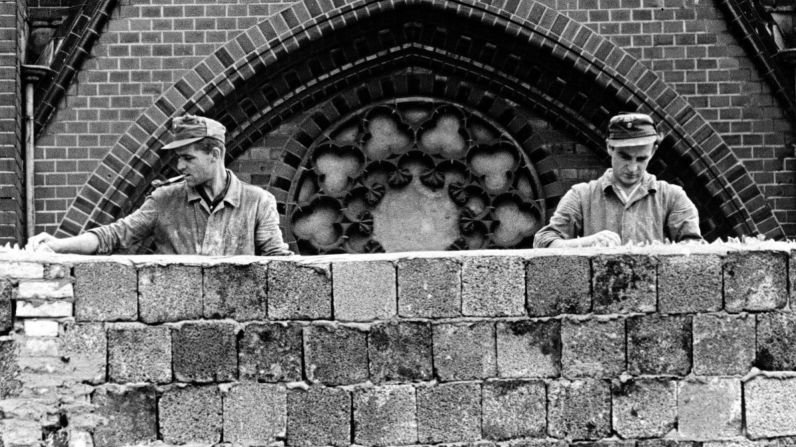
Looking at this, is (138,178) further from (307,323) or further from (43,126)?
(307,323)

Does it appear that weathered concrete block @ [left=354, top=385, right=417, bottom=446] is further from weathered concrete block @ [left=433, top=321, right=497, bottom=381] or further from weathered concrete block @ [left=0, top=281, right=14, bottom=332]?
weathered concrete block @ [left=0, top=281, right=14, bottom=332]

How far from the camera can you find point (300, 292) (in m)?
11.9

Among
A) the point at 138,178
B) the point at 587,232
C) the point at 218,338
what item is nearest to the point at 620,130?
the point at 587,232

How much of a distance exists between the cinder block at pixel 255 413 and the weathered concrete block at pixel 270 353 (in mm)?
67

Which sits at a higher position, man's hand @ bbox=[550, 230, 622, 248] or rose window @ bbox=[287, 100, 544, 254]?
rose window @ bbox=[287, 100, 544, 254]

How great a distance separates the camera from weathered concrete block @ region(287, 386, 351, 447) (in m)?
11.9

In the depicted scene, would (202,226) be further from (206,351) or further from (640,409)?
(640,409)

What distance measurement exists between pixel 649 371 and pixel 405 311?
55.8 inches

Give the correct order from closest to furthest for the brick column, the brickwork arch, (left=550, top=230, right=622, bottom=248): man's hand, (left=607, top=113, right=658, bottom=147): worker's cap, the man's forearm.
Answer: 1. (left=550, top=230, right=622, bottom=248): man's hand
2. the man's forearm
3. (left=607, top=113, right=658, bottom=147): worker's cap
4. the brick column
5. the brickwork arch

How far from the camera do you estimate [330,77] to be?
19562mm

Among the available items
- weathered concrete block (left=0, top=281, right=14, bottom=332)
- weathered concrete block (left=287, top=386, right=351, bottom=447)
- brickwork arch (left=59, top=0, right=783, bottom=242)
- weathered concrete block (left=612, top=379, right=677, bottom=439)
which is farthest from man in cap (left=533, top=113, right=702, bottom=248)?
brickwork arch (left=59, top=0, right=783, bottom=242)

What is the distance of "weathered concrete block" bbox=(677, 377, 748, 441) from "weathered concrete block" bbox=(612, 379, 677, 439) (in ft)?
0.26

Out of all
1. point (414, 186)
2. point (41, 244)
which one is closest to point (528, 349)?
point (41, 244)

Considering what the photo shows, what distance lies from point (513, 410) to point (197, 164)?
2.41 metres
